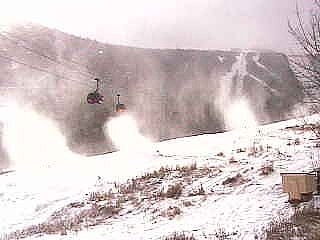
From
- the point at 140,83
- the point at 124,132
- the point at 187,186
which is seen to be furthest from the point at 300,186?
the point at 140,83

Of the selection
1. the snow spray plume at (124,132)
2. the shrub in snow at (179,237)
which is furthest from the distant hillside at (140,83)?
the shrub in snow at (179,237)

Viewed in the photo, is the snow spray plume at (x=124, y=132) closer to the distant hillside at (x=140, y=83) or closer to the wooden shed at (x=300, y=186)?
the distant hillside at (x=140, y=83)

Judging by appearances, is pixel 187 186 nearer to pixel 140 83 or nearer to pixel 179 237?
pixel 179 237

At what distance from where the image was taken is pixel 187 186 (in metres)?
13.7

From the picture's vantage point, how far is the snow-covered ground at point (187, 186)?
32.8ft

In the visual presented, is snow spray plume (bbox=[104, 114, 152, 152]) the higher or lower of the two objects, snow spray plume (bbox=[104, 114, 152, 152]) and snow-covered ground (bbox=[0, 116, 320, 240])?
the higher

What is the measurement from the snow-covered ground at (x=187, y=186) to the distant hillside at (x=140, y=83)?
23.9m

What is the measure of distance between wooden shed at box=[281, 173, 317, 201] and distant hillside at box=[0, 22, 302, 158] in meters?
35.0

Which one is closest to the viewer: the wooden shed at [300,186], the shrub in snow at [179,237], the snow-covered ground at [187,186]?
the shrub in snow at [179,237]

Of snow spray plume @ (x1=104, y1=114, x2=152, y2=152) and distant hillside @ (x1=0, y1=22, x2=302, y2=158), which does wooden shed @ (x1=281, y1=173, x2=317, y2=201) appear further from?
snow spray plume @ (x1=104, y1=114, x2=152, y2=152)

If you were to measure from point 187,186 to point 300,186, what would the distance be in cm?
491

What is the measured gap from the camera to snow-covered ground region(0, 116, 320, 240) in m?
10.0

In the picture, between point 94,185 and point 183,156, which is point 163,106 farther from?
point 94,185

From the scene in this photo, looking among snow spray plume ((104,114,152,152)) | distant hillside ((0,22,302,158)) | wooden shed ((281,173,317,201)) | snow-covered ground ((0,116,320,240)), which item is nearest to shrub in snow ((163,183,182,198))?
snow-covered ground ((0,116,320,240))
